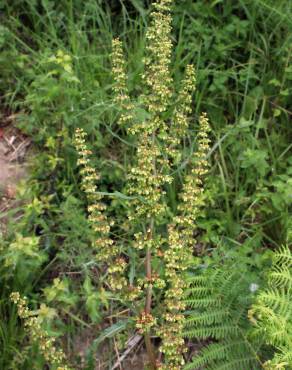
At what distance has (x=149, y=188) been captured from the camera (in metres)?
2.45

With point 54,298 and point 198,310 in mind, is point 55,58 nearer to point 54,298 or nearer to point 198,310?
point 54,298

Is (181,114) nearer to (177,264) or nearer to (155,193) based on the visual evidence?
(155,193)

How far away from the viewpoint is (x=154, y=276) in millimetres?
2598

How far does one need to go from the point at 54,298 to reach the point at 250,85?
1732mm

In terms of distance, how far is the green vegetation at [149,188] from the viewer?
251 centimetres

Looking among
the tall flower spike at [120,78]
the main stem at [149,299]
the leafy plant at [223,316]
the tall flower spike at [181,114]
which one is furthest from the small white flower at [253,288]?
the tall flower spike at [120,78]

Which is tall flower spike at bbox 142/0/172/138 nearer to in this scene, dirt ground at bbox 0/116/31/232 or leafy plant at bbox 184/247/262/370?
leafy plant at bbox 184/247/262/370

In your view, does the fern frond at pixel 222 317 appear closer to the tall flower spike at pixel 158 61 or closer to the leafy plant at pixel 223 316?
the leafy plant at pixel 223 316

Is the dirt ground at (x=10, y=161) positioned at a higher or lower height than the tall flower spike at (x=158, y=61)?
lower

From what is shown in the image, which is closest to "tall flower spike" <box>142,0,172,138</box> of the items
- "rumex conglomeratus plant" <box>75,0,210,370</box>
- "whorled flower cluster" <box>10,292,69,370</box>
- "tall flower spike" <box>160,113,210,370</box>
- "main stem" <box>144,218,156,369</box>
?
"rumex conglomeratus plant" <box>75,0,210,370</box>

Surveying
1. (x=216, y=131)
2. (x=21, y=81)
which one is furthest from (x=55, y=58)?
(x=216, y=131)

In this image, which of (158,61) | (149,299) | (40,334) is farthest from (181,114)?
(40,334)

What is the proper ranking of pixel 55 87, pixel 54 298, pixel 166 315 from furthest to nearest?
pixel 55 87 < pixel 54 298 < pixel 166 315

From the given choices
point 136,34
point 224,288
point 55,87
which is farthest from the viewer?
point 136,34
